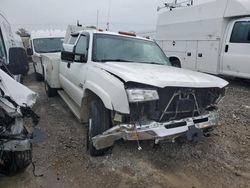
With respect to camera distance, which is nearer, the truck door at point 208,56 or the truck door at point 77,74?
the truck door at point 77,74

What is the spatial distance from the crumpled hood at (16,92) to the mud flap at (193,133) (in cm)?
197

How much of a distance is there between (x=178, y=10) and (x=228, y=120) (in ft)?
24.2

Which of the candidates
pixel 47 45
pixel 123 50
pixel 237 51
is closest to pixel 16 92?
pixel 123 50

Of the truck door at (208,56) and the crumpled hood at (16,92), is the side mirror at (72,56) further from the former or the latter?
the truck door at (208,56)

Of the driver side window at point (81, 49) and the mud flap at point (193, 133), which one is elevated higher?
the driver side window at point (81, 49)

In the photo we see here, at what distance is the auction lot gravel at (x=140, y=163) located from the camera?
12.3 feet

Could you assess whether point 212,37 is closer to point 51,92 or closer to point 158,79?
point 51,92

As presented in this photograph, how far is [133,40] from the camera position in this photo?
565cm

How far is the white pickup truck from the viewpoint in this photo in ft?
12.0

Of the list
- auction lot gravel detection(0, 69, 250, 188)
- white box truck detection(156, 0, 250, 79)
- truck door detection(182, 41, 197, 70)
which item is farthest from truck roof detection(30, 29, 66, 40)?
auction lot gravel detection(0, 69, 250, 188)

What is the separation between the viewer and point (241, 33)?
380 inches

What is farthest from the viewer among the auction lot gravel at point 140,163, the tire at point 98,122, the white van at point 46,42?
the white van at point 46,42

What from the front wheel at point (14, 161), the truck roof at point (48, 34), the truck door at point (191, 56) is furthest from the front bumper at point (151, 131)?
the truck roof at point (48, 34)

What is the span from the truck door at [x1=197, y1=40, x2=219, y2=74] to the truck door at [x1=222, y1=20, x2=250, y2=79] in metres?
0.31
